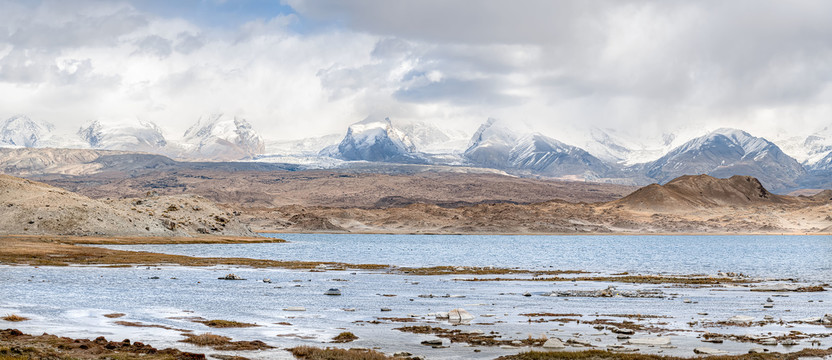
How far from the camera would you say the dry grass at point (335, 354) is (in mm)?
36125

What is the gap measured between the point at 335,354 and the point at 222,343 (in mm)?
6611

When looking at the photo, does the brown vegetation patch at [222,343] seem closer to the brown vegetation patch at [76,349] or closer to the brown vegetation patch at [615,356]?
the brown vegetation patch at [76,349]

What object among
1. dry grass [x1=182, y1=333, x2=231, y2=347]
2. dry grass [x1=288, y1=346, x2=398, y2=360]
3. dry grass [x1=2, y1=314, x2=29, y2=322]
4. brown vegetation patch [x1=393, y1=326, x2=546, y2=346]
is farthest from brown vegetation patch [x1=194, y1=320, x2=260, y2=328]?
dry grass [x1=288, y1=346, x2=398, y2=360]

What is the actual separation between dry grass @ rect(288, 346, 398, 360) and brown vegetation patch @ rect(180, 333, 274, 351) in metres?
2.28

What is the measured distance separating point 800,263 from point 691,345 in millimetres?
92748

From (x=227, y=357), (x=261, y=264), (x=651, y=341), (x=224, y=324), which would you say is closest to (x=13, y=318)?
(x=224, y=324)

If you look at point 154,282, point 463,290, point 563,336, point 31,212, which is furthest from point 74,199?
point 563,336

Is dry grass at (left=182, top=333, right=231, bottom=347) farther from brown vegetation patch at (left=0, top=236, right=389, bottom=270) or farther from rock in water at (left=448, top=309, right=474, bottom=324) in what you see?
brown vegetation patch at (left=0, top=236, right=389, bottom=270)

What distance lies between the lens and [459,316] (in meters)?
50.8

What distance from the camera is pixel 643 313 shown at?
5516 centimetres

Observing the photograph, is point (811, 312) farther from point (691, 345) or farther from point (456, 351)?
point (456, 351)

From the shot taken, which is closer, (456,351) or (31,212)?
(456,351)

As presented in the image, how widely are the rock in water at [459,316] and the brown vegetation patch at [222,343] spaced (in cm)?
1347

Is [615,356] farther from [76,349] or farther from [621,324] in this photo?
[76,349]
